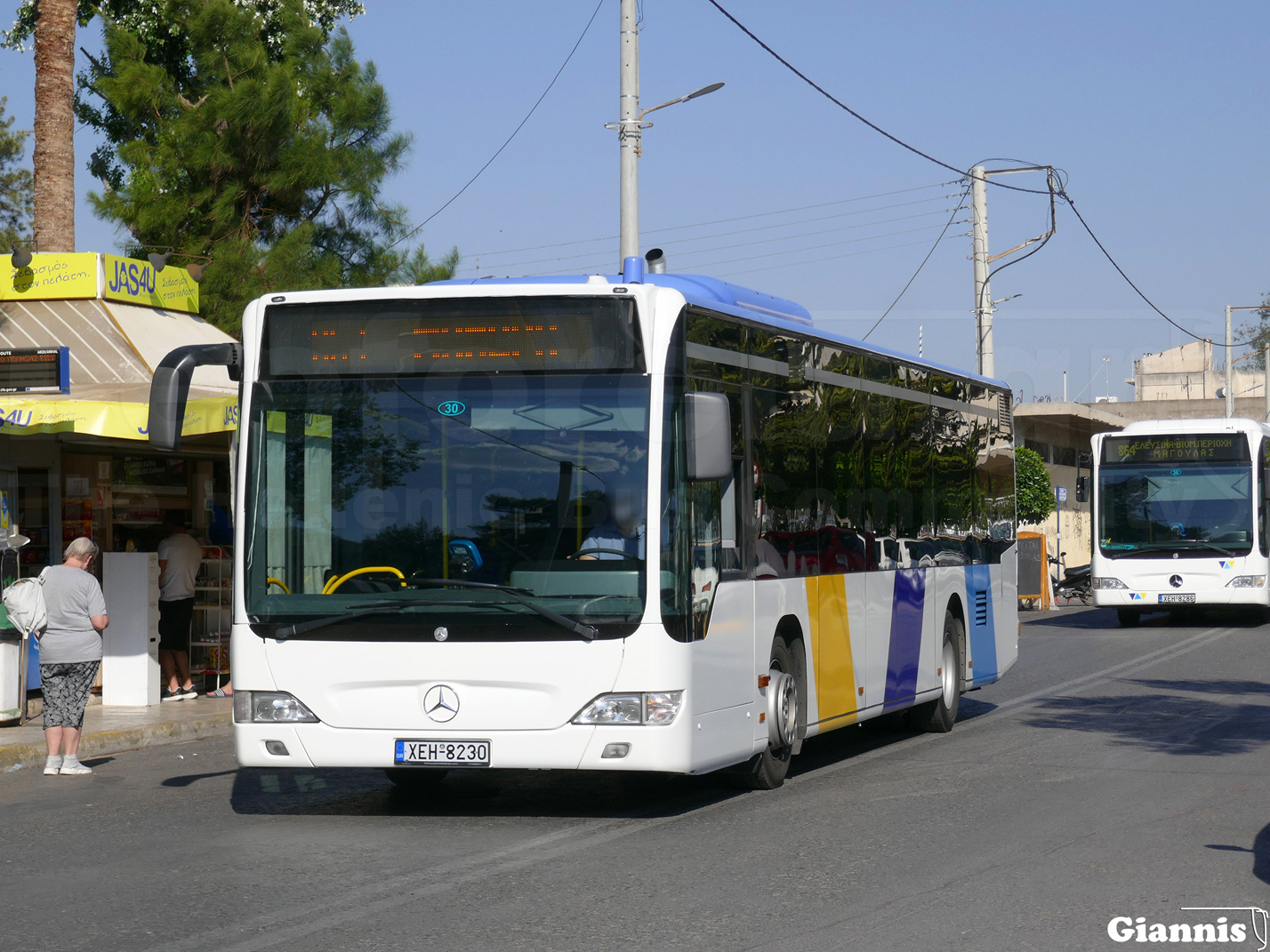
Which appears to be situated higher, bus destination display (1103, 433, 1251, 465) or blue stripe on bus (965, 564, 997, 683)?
bus destination display (1103, 433, 1251, 465)

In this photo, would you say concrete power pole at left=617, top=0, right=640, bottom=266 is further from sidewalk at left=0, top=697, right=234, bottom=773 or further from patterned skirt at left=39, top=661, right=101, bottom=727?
patterned skirt at left=39, top=661, right=101, bottom=727

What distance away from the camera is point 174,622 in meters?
16.0

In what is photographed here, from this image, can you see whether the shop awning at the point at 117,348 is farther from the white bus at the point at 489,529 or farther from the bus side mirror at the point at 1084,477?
the bus side mirror at the point at 1084,477

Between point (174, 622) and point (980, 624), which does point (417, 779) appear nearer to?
point (980, 624)

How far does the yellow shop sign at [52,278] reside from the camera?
701 inches

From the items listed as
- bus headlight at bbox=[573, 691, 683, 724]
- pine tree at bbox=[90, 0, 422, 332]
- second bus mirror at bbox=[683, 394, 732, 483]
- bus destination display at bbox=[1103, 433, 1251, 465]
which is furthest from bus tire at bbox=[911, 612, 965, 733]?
bus destination display at bbox=[1103, 433, 1251, 465]

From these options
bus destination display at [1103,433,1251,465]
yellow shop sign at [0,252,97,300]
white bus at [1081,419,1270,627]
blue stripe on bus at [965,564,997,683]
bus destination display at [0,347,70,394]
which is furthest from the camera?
bus destination display at [1103,433,1251,465]

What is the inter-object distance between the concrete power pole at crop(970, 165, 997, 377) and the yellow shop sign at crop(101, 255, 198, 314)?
739 inches

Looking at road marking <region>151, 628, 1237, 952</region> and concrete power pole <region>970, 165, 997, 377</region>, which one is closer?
road marking <region>151, 628, 1237, 952</region>

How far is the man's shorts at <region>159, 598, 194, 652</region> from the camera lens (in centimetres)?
1592

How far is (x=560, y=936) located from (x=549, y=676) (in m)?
2.40

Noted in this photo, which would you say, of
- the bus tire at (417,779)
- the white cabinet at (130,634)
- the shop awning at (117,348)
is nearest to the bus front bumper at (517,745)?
the bus tire at (417,779)

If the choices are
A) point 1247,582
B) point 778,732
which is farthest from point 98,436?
point 1247,582

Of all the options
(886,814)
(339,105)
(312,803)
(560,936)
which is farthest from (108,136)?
(560,936)
